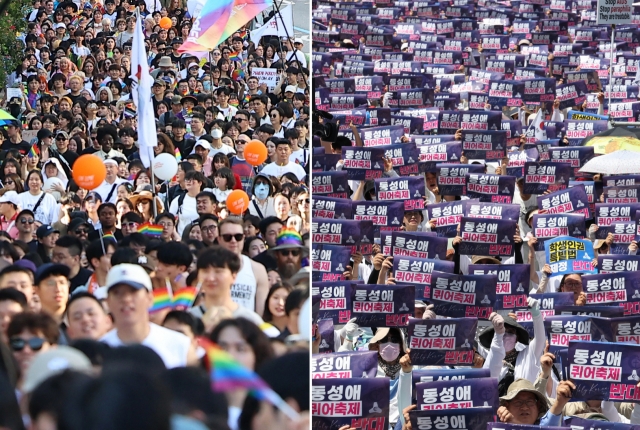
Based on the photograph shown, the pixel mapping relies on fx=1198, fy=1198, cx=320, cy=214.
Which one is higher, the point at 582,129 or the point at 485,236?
the point at 582,129

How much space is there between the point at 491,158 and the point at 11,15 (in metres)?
8.87

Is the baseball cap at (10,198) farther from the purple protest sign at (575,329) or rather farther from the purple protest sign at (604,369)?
the purple protest sign at (575,329)

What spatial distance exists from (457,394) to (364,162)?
275 inches

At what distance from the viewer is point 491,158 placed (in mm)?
15203

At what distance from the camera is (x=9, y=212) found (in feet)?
17.4

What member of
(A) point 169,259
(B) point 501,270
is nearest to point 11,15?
(B) point 501,270

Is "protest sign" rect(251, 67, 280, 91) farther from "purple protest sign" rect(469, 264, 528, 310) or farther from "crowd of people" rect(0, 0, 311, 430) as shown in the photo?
"crowd of people" rect(0, 0, 311, 430)

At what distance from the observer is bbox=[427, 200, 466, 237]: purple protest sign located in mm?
11055

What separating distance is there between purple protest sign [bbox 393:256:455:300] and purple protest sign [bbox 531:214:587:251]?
1.65 meters

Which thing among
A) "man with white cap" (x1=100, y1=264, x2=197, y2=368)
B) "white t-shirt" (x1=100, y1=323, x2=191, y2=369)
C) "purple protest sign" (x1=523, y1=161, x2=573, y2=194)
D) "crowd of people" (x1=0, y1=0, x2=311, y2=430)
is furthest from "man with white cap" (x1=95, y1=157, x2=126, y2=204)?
"purple protest sign" (x1=523, y1=161, x2=573, y2=194)

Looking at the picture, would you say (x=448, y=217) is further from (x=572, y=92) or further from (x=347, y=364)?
(x=572, y=92)

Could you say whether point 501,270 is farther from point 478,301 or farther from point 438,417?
point 438,417

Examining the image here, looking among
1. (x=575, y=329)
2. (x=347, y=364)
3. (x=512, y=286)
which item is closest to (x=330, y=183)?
A: (x=512, y=286)

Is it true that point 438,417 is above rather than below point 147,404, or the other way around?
below
